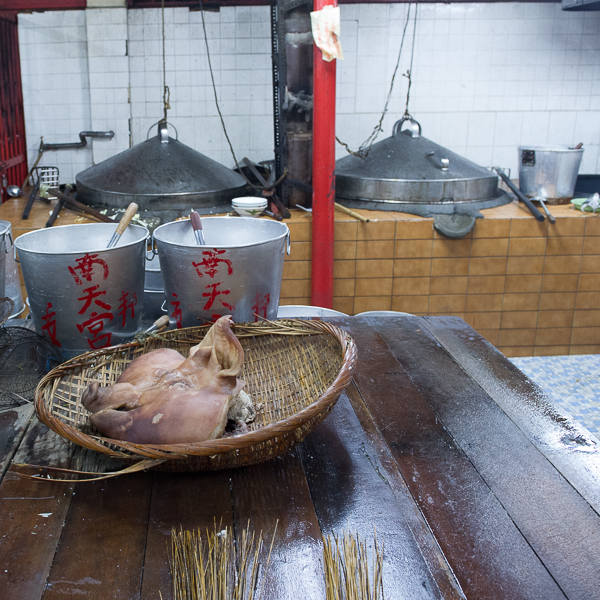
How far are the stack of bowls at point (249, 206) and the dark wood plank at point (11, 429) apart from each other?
2674 mm

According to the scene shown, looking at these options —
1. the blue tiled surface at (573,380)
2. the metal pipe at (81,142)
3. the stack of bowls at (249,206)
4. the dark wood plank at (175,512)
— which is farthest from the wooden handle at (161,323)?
the metal pipe at (81,142)

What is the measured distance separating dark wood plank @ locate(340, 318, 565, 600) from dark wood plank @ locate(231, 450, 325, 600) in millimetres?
257

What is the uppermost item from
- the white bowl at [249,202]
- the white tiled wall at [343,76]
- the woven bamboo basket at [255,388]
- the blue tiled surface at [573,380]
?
the white tiled wall at [343,76]

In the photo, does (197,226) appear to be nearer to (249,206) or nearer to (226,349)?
(226,349)

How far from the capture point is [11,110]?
5.20 metres

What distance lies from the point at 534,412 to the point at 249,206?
9.38 feet

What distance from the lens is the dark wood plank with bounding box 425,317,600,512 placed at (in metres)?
1.43

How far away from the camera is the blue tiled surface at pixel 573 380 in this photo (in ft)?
12.6

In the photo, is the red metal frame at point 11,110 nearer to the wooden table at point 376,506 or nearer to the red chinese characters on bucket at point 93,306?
the red chinese characters on bucket at point 93,306

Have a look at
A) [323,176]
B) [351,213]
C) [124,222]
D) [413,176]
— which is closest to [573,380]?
[413,176]

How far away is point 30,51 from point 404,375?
5.12 metres

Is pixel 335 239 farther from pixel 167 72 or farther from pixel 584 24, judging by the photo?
pixel 584 24

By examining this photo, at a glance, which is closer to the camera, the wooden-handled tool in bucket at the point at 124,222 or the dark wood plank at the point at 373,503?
the dark wood plank at the point at 373,503

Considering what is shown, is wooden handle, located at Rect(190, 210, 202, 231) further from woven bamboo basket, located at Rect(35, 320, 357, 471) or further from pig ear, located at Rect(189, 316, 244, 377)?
pig ear, located at Rect(189, 316, 244, 377)
